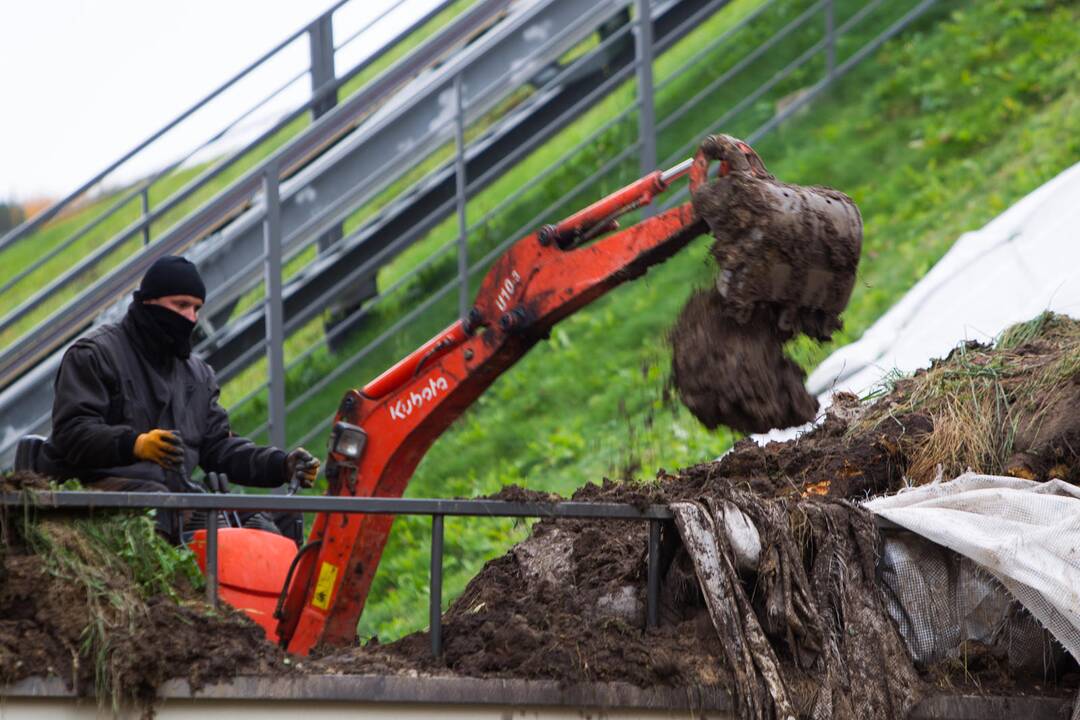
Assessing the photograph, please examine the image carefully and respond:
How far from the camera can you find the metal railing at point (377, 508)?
4.37 metres

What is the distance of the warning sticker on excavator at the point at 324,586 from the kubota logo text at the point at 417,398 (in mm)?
620

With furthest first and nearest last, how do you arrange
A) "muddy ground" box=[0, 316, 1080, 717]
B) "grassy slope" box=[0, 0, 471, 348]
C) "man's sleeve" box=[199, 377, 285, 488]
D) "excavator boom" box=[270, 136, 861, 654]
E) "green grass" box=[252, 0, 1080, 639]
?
"grassy slope" box=[0, 0, 471, 348], "green grass" box=[252, 0, 1080, 639], "man's sleeve" box=[199, 377, 285, 488], "excavator boom" box=[270, 136, 861, 654], "muddy ground" box=[0, 316, 1080, 717]

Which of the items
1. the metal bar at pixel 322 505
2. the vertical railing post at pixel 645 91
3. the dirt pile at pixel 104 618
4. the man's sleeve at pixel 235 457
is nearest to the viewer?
the dirt pile at pixel 104 618

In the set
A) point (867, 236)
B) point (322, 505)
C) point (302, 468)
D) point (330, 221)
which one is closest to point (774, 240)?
point (322, 505)

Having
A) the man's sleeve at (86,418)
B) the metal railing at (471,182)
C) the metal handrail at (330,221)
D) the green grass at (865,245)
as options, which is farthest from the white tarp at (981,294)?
the metal handrail at (330,221)

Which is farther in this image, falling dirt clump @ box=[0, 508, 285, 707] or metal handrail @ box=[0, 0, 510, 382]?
metal handrail @ box=[0, 0, 510, 382]

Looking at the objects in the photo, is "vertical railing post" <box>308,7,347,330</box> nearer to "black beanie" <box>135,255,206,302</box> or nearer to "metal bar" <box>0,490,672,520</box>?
"black beanie" <box>135,255,206,302</box>

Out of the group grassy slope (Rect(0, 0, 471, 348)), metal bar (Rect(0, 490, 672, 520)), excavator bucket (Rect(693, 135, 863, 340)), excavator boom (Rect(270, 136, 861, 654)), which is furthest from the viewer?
grassy slope (Rect(0, 0, 471, 348))

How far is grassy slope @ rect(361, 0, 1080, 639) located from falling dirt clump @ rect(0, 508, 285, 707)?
12.9 ft

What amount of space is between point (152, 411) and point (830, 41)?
8543mm

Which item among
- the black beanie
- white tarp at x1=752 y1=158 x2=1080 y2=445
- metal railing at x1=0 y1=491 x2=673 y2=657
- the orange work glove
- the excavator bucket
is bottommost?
metal railing at x1=0 y1=491 x2=673 y2=657

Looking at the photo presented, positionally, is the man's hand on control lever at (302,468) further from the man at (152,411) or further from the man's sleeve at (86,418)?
the man's sleeve at (86,418)

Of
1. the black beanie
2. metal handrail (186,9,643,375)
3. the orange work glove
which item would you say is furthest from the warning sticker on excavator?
metal handrail (186,9,643,375)

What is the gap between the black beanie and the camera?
5898mm
